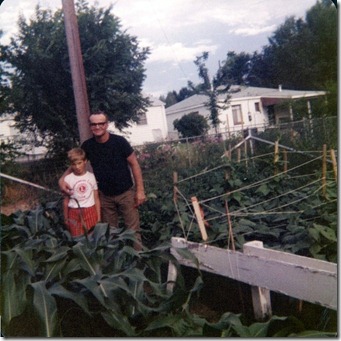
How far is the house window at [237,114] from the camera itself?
2.38 meters

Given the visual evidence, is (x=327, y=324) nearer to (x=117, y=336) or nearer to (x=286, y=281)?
(x=286, y=281)

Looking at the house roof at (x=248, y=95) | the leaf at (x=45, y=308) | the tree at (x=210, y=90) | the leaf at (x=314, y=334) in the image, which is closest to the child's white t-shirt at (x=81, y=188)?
the house roof at (x=248, y=95)

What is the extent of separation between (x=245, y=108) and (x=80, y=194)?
1042mm

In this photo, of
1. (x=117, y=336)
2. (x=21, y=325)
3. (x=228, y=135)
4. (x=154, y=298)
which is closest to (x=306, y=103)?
(x=228, y=135)

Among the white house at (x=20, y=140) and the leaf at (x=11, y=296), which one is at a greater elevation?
the white house at (x=20, y=140)

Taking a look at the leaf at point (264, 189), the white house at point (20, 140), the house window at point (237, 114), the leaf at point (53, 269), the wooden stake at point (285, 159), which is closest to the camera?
the leaf at point (53, 269)

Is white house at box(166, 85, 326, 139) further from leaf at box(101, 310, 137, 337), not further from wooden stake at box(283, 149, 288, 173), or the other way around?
leaf at box(101, 310, 137, 337)

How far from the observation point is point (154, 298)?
5.61 ft

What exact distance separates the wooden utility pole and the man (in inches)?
2.1

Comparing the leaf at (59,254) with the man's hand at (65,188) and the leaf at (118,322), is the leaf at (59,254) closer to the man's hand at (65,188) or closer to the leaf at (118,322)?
the leaf at (118,322)

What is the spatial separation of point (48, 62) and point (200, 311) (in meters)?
1.59

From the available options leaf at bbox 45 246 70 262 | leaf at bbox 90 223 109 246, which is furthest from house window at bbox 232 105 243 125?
leaf at bbox 45 246 70 262

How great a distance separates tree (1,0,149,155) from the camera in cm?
223

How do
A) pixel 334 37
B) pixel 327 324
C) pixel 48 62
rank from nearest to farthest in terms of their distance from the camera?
pixel 327 324, pixel 334 37, pixel 48 62
